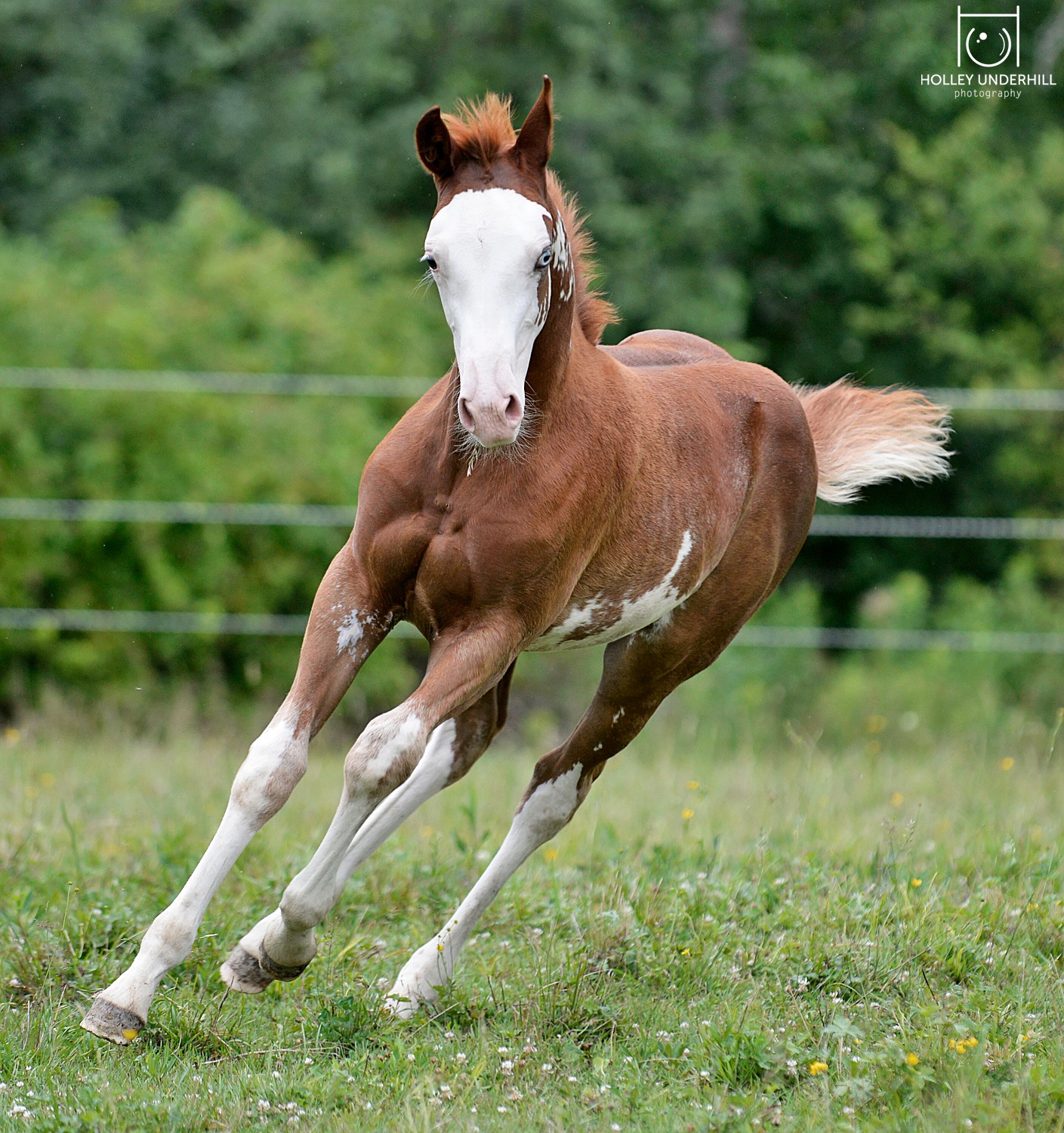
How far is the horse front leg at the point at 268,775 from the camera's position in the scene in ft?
10.9

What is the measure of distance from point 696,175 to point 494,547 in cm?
1427

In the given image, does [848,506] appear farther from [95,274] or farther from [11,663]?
[11,663]

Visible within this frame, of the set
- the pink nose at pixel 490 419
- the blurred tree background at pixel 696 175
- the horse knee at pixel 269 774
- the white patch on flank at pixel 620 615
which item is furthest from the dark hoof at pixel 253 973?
the blurred tree background at pixel 696 175

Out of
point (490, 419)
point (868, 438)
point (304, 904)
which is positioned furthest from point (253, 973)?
point (868, 438)

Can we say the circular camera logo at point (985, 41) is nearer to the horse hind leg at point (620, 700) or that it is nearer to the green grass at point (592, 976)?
the green grass at point (592, 976)

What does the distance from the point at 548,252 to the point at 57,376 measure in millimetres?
6505

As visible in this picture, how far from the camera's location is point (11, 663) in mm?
9773

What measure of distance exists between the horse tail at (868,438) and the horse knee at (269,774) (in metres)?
2.16

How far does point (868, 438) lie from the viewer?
4.85 m

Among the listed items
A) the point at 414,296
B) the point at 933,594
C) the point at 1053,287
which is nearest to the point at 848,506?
the point at 933,594

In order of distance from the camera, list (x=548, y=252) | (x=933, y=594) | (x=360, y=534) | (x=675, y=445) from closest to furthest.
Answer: (x=548, y=252) → (x=360, y=534) → (x=675, y=445) → (x=933, y=594)

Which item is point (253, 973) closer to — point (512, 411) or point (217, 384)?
point (512, 411)

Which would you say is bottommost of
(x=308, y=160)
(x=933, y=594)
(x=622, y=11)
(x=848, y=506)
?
(x=933, y=594)

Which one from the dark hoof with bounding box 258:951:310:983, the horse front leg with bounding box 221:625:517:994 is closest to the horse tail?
the horse front leg with bounding box 221:625:517:994
